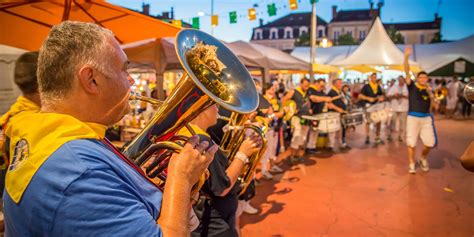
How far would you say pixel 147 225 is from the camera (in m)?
0.88

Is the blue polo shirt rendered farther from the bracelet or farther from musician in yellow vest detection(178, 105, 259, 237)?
the bracelet

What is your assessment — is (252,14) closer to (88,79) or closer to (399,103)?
(399,103)

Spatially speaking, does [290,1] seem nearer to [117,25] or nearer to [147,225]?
[117,25]

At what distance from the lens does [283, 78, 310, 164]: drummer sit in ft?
24.8

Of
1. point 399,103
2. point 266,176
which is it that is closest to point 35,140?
point 266,176

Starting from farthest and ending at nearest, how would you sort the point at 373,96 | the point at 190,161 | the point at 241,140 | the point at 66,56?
the point at 373,96 < the point at 241,140 < the point at 190,161 < the point at 66,56

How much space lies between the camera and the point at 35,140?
90 cm

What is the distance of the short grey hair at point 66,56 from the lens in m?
0.99

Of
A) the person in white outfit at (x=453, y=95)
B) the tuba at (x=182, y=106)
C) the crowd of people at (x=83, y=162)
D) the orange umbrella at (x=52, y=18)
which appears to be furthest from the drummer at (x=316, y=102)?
the person in white outfit at (x=453, y=95)

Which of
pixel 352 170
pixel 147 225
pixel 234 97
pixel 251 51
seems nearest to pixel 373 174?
pixel 352 170

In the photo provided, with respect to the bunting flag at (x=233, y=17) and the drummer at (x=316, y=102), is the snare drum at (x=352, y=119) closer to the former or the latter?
the drummer at (x=316, y=102)

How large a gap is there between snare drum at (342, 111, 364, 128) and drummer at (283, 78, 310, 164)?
114 centimetres

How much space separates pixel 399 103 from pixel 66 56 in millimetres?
10452

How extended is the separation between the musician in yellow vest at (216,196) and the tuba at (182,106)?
1.69ft
